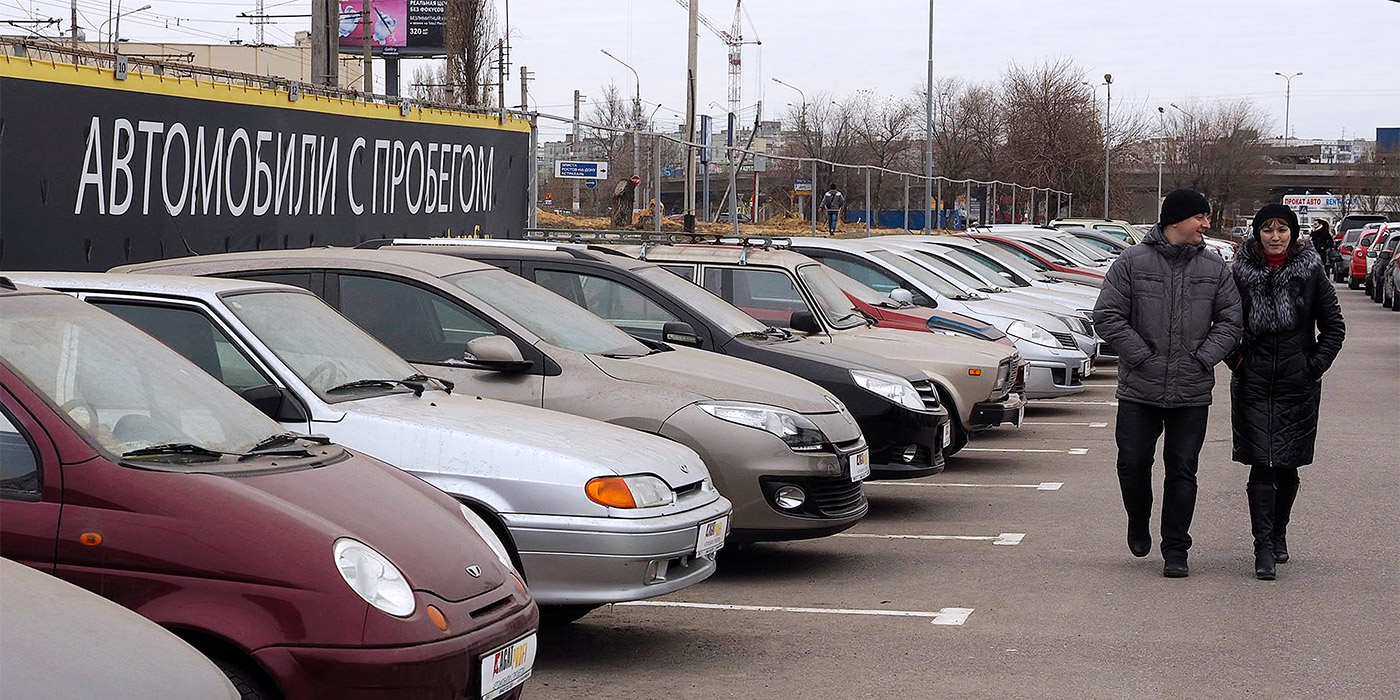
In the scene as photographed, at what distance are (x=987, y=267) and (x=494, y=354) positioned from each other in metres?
13.4

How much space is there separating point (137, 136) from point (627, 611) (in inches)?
239

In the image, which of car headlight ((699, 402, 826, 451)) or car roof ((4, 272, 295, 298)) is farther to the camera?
car headlight ((699, 402, 826, 451))

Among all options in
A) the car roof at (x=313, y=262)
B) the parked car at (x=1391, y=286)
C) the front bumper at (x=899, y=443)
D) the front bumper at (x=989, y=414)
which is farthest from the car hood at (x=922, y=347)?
the parked car at (x=1391, y=286)

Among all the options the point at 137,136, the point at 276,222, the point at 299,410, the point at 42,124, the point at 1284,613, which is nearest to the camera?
the point at 299,410

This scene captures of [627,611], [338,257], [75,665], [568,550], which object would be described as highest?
[338,257]

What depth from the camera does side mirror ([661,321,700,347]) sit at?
8.81m

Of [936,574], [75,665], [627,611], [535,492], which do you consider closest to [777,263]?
[936,574]

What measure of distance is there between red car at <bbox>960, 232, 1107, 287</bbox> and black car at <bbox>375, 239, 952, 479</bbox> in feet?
42.5

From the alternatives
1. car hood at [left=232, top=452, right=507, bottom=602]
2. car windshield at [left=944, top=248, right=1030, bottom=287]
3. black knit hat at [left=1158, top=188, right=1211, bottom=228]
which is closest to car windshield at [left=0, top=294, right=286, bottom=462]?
car hood at [left=232, top=452, right=507, bottom=602]

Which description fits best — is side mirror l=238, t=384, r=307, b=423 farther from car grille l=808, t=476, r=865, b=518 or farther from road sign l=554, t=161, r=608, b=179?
road sign l=554, t=161, r=608, b=179

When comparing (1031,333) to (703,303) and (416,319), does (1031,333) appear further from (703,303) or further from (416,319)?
(416,319)

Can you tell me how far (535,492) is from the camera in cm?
575

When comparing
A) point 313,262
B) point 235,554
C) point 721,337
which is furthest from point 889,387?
point 235,554

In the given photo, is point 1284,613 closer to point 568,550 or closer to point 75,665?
point 568,550
